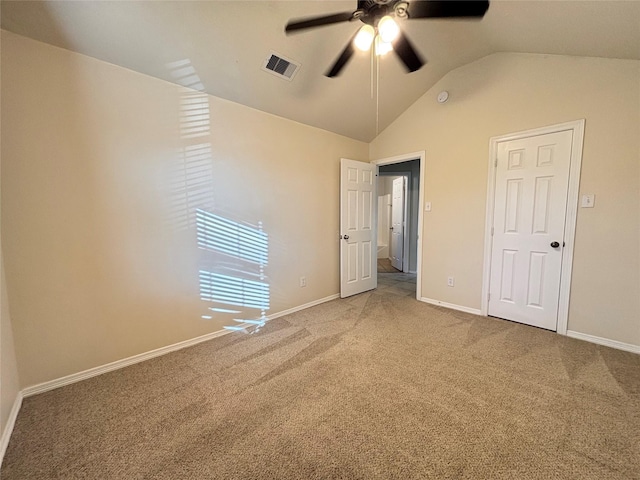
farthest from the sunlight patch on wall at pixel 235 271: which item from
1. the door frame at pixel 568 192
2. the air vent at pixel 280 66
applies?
the door frame at pixel 568 192

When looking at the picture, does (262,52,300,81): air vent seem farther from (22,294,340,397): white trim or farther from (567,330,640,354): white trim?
(567,330,640,354): white trim

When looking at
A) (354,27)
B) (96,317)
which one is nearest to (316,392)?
(96,317)

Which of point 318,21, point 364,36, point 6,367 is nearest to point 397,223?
point 364,36

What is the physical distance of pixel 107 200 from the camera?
202cm

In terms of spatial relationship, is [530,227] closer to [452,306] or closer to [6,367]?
[452,306]

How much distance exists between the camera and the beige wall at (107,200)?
1746 millimetres

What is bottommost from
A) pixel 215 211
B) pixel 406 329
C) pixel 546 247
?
pixel 406 329

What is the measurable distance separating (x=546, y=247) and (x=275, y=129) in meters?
3.13

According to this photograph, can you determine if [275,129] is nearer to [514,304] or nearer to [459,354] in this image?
[459,354]

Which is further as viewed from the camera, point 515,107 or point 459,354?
point 515,107

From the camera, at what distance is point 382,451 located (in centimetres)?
136

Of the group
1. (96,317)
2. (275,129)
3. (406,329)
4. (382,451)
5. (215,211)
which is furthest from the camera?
(275,129)

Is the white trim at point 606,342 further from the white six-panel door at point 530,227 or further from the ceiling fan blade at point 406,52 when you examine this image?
the ceiling fan blade at point 406,52

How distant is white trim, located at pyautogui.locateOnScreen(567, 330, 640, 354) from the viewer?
226 centimetres
